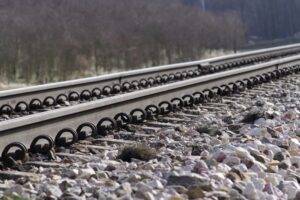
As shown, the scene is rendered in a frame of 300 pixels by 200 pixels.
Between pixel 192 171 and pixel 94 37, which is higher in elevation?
pixel 94 37

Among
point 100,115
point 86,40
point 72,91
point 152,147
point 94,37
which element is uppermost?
point 94,37

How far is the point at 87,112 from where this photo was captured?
24.8ft

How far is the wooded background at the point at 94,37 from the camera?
75.5 feet

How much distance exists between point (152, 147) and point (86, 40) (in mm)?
25103

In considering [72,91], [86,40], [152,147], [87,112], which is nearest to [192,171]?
[152,147]

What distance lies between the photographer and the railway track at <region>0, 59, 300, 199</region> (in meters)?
4.19

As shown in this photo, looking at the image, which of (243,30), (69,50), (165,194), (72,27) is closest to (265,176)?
(165,194)

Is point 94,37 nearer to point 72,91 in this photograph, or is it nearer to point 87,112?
point 72,91

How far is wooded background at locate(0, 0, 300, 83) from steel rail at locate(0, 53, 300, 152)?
34.0ft

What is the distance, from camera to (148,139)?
22.3 ft

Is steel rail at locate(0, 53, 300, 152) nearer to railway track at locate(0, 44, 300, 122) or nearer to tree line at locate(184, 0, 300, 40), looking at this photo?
railway track at locate(0, 44, 300, 122)

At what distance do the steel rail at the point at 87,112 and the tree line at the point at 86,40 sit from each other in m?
10.4

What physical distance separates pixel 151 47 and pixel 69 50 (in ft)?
28.1

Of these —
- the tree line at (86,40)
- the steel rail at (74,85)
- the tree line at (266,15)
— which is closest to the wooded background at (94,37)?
the tree line at (86,40)
